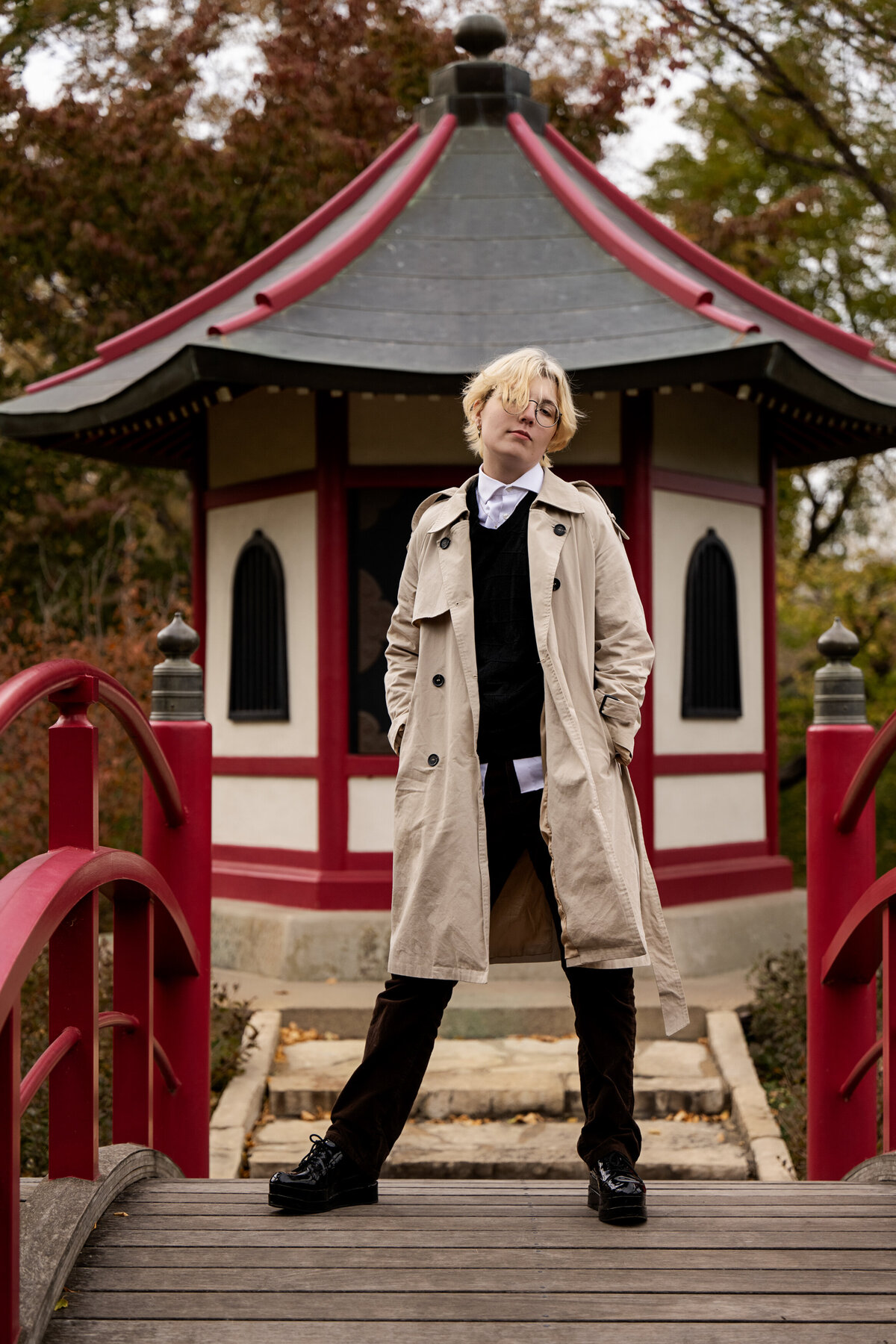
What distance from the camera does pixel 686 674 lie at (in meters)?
8.41

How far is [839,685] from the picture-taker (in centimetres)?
441

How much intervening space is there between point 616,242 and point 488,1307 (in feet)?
22.6

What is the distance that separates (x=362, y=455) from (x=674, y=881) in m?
3.07

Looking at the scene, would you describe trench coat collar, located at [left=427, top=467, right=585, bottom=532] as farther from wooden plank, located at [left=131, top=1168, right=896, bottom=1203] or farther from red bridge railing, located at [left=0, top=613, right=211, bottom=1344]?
wooden plank, located at [left=131, top=1168, right=896, bottom=1203]

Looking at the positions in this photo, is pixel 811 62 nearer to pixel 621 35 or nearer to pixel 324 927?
pixel 621 35

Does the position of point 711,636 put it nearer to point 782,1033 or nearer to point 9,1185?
point 782,1033

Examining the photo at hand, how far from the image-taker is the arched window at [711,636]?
8.45 metres

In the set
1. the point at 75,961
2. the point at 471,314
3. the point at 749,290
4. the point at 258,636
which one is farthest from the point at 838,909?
the point at 749,290

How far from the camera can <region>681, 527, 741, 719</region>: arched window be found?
8445 mm

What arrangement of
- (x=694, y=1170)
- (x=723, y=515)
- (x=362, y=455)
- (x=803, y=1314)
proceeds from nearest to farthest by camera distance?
(x=803, y=1314), (x=694, y=1170), (x=362, y=455), (x=723, y=515)

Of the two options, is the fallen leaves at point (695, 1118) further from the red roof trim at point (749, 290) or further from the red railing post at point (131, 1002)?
the red roof trim at point (749, 290)

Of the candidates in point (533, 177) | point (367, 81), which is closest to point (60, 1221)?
point (533, 177)

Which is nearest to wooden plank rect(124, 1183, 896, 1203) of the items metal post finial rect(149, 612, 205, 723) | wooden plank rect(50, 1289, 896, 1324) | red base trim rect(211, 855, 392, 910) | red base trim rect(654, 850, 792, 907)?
wooden plank rect(50, 1289, 896, 1324)

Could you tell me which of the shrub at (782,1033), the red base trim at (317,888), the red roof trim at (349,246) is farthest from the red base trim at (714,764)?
the red roof trim at (349,246)
